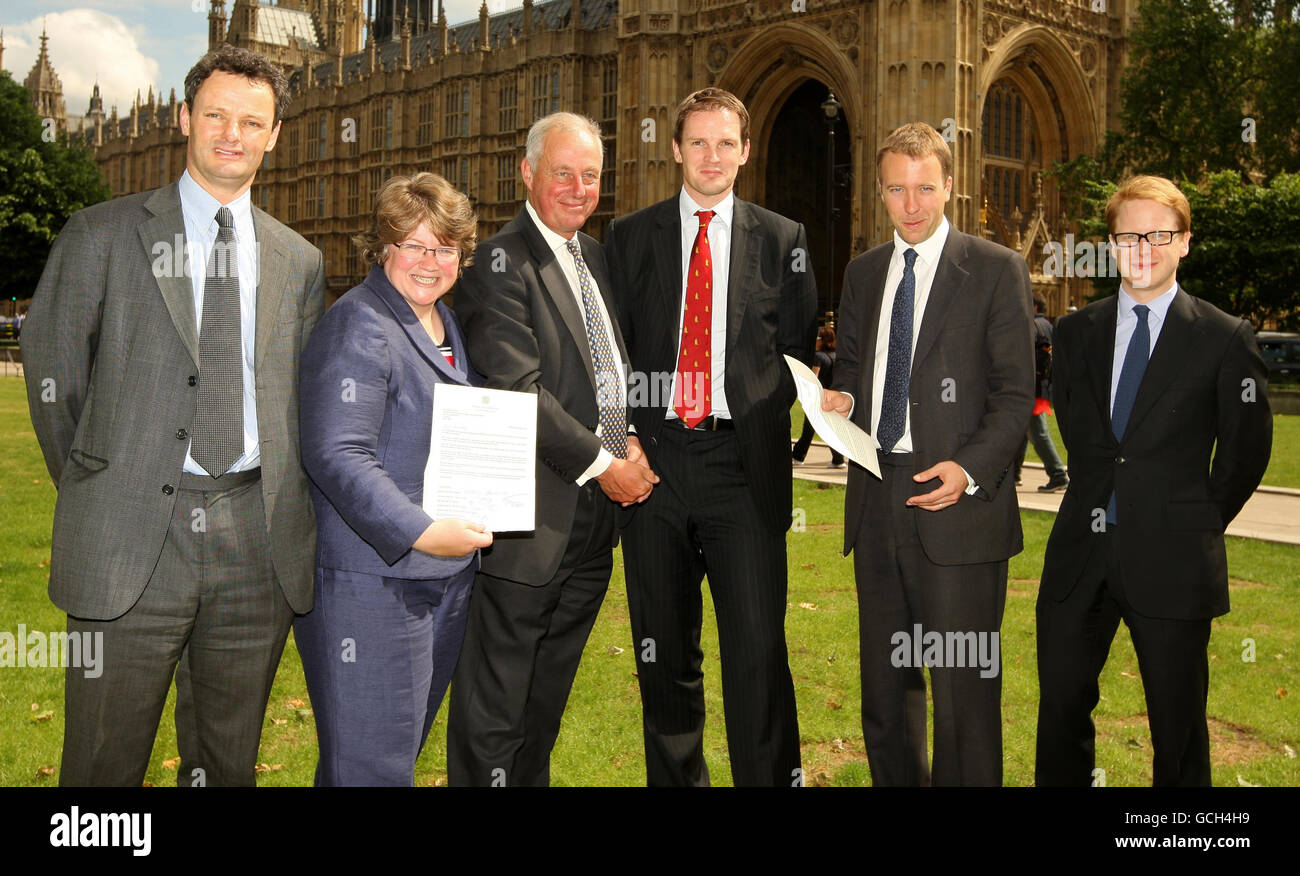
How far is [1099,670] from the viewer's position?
12.3 ft

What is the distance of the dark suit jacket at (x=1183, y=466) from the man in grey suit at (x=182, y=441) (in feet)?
8.43

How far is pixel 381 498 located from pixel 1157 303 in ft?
8.52

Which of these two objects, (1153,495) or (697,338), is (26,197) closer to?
(697,338)

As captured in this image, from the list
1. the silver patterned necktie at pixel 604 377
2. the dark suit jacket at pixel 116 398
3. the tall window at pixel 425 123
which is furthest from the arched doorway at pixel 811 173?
the dark suit jacket at pixel 116 398

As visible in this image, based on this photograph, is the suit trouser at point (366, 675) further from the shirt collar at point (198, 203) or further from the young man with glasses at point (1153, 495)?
the young man with glasses at point (1153, 495)

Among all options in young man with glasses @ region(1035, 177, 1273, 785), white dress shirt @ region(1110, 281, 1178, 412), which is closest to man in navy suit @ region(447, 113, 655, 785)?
young man with glasses @ region(1035, 177, 1273, 785)

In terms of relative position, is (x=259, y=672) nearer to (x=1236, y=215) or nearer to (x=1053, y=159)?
(x=1236, y=215)

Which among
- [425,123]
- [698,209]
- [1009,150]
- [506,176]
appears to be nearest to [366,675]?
[698,209]

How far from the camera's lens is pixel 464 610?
3.59 m

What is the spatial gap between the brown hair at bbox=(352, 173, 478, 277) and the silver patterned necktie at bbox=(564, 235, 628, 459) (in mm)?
612

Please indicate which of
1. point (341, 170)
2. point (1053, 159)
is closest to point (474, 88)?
point (341, 170)

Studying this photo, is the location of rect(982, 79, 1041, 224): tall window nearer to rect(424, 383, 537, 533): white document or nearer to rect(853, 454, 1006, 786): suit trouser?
rect(853, 454, 1006, 786): suit trouser

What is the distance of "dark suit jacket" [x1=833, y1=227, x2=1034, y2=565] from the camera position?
377cm
